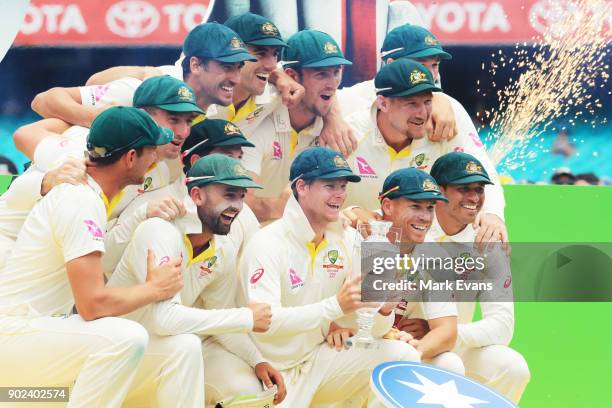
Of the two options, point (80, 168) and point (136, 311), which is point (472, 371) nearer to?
point (136, 311)

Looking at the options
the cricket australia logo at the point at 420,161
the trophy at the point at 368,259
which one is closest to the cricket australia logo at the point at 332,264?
the trophy at the point at 368,259

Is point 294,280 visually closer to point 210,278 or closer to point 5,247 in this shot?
point 210,278

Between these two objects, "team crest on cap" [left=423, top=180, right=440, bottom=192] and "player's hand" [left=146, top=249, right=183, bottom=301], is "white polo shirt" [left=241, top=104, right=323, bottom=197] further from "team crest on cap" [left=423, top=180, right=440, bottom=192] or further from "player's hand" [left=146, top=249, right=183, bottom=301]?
"player's hand" [left=146, top=249, right=183, bottom=301]

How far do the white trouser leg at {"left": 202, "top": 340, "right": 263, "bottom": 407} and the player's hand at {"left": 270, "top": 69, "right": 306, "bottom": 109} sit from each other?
1457mm

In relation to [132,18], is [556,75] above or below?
below

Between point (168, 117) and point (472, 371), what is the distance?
6.80 feet

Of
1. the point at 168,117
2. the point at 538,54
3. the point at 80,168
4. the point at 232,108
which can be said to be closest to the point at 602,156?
the point at 538,54

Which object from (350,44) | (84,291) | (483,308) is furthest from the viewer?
(350,44)

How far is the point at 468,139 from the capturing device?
244 inches

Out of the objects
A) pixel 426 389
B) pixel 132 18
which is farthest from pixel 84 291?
pixel 132 18

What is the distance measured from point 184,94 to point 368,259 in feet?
3.99

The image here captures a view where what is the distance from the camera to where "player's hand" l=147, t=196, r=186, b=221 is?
517 centimetres

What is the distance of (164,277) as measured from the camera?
16.2 ft

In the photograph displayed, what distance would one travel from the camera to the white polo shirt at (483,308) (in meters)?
5.78
